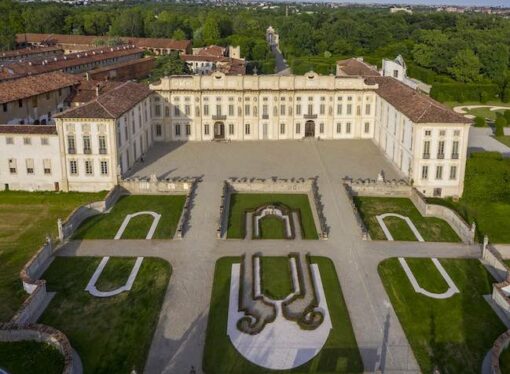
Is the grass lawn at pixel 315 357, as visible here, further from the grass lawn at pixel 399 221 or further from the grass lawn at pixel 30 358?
the grass lawn at pixel 399 221

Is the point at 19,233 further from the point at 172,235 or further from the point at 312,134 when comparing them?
the point at 312,134

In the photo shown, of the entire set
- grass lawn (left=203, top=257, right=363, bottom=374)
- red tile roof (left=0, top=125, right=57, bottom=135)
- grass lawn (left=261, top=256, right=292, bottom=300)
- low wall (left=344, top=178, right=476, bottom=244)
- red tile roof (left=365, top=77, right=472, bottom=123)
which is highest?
red tile roof (left=365, top=77, right=472, bottom=123)

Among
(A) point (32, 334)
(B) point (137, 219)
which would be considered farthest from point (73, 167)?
(A) point (32, 334)

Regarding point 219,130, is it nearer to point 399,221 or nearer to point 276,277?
point 399,221

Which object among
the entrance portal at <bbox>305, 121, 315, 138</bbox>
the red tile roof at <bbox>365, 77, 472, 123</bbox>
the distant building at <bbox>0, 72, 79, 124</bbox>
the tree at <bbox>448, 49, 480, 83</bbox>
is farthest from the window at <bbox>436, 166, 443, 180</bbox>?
the tree at <bbox>448, 49, 480, 83</bbox>

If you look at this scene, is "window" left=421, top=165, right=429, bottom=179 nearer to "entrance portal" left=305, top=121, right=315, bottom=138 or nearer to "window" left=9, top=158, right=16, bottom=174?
"entrance portal" left=305, top=121, right=315, bottom=138

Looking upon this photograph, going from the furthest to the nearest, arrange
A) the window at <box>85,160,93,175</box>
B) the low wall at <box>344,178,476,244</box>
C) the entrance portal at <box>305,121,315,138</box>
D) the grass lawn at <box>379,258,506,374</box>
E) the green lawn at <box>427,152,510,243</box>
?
the entrance portal at <box>305,121,315,138</box> → the window at <box>85,160,93,175</box> → the low wall at <box>344,178,476,244</box> → the green lawn at <box>427,152,510,243</box> → the grass lawn at <box>379,258,506,374</box>
